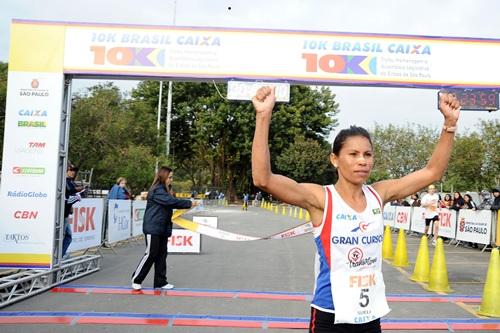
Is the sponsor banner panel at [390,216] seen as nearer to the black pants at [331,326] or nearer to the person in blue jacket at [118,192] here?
the person in blue jacket at [118,192]

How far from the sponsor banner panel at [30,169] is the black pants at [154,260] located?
4.66 ft

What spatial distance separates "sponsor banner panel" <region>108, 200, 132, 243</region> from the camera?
503 inches

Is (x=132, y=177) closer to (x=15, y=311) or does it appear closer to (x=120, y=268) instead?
(x=120, y=268)

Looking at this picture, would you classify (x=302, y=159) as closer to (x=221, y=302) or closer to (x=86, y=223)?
(x=86, y=223)

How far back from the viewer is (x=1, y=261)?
771cm

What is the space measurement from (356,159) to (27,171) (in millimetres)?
6389

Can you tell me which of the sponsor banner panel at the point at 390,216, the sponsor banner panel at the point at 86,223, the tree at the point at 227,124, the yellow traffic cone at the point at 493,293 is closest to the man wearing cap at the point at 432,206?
the sponsor banner panel at the point at 390,216

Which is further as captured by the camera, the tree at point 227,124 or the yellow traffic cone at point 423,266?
the tree at point 227,124

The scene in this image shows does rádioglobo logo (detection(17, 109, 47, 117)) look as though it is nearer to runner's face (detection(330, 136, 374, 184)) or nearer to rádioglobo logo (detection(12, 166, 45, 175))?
rádioglobo logo (detection(12, 166, 45, 175))

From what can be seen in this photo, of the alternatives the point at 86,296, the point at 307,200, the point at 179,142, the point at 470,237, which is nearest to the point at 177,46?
the point at 86,296

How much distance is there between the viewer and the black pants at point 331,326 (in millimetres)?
2781

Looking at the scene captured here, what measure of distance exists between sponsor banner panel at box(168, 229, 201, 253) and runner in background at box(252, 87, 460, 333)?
969cm

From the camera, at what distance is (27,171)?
776cm

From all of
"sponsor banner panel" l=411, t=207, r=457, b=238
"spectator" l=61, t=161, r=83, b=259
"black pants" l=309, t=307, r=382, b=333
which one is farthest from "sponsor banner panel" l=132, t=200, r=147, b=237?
"black pants" l=309, t=307, r=382, b=333
